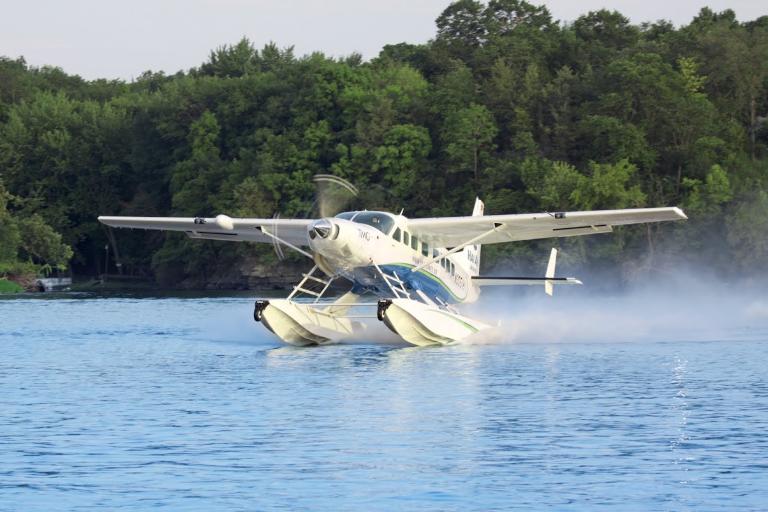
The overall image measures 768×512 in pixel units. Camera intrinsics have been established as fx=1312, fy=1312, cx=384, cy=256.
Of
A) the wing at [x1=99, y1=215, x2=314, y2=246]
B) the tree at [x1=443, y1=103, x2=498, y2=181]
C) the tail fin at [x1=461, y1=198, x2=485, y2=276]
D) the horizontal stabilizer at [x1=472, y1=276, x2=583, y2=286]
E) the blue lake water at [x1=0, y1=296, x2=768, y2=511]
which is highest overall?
the tree at [x1=443, y1=103, x2=498, y2=181]

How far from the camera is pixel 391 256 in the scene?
23.8m

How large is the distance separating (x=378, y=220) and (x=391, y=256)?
0.70m

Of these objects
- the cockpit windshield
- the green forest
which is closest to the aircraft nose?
the cockpit windshield

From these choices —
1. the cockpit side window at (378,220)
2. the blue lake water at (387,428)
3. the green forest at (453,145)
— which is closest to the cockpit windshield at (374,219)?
the cockpit side window at (378,220)

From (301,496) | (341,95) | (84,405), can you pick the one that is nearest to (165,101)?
(341,95)

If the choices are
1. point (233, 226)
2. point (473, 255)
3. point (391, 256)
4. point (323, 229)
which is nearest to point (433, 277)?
point (391, 256)

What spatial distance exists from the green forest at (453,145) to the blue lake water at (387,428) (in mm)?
35312

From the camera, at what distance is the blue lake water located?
1144 centimetres

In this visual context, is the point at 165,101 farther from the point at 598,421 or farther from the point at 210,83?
the point at 598,421

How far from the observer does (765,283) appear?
54500mm

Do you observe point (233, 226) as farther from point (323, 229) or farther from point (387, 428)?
point (387, 428)

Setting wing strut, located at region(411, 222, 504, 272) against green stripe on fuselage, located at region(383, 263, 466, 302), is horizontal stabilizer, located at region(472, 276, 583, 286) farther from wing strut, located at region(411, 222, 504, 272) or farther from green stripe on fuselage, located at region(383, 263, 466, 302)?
wing strut, located at region(411, 222, 504, 272)

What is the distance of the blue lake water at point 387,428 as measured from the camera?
11.4 metres

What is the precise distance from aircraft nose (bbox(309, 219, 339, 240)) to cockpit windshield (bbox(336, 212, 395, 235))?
140cm
